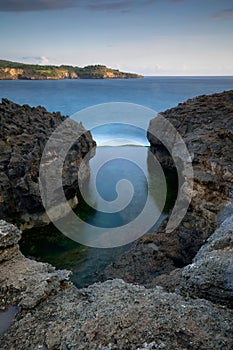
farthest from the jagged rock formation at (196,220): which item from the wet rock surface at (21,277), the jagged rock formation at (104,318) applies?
the wet rock surface at (21,277)

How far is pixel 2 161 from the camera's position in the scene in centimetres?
2281

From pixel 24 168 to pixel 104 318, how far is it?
707 inches

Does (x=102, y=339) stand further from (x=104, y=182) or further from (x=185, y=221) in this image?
(x=104, y=182)

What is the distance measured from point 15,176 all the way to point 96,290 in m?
16.7

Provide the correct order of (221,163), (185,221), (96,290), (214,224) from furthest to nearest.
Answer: (185,221) → (221,163) → (214,224) → (96,290)

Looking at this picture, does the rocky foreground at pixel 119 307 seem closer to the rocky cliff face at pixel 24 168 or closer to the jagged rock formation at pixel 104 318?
the jagged rock formation at pixel 104 318

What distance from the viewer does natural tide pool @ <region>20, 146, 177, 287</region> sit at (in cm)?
1842

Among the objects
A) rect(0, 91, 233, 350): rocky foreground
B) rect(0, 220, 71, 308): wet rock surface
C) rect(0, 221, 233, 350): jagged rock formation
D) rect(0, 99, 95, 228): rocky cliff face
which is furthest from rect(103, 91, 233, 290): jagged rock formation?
rect(0, 99, 95, 228): rocky cliff face

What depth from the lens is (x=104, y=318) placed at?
643 centimetres

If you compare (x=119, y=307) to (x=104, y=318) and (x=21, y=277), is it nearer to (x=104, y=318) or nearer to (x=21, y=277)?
(x=104, y=318)

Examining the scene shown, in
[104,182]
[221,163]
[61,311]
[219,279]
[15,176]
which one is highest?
[221,163]

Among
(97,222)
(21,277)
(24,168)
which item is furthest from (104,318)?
(24,168)

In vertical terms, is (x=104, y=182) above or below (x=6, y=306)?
below

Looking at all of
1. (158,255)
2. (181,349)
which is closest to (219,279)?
(181,349)
